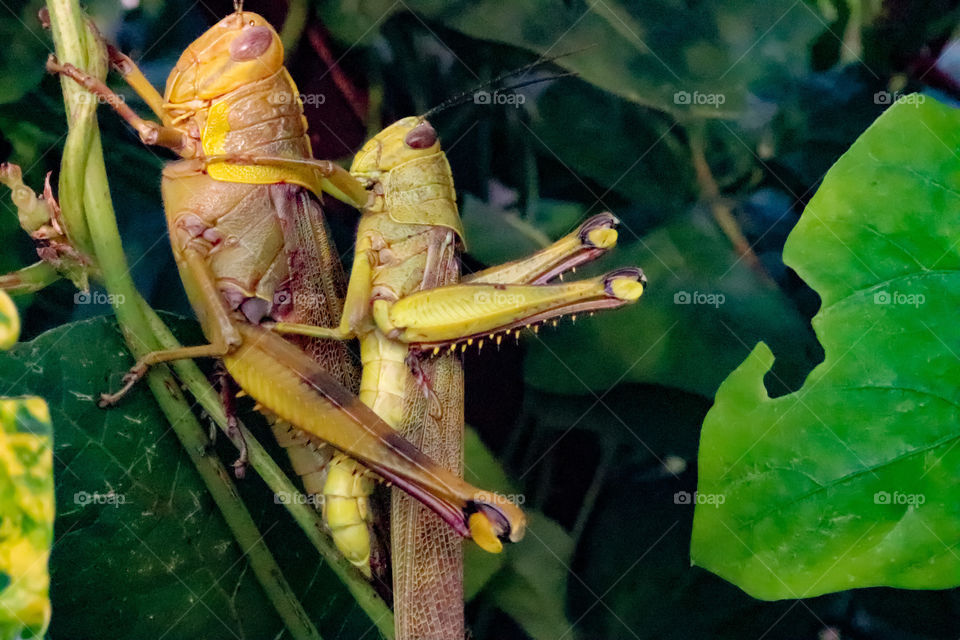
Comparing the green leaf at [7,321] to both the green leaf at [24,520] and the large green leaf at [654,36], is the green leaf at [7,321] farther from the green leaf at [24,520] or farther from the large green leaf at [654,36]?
the large green leaf at [654,36]

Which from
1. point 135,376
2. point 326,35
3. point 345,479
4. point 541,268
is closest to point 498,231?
point 541,268

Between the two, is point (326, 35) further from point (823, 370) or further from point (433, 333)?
point (823, 370)

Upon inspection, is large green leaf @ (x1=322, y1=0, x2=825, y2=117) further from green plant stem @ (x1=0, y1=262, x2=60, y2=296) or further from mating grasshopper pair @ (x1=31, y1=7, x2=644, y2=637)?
green plant stem @ (x1=0, y1=262, x2=60, y2=296)

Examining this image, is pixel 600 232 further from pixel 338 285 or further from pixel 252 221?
pixel 252 221

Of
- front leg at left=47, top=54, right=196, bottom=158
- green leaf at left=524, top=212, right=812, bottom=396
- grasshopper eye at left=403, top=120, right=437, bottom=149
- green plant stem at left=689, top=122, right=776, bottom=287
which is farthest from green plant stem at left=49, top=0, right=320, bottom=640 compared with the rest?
green plant stem at left=689, top=122, right=776, bottom=287

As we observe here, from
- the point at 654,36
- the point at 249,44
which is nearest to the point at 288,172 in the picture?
the point at 249,44
